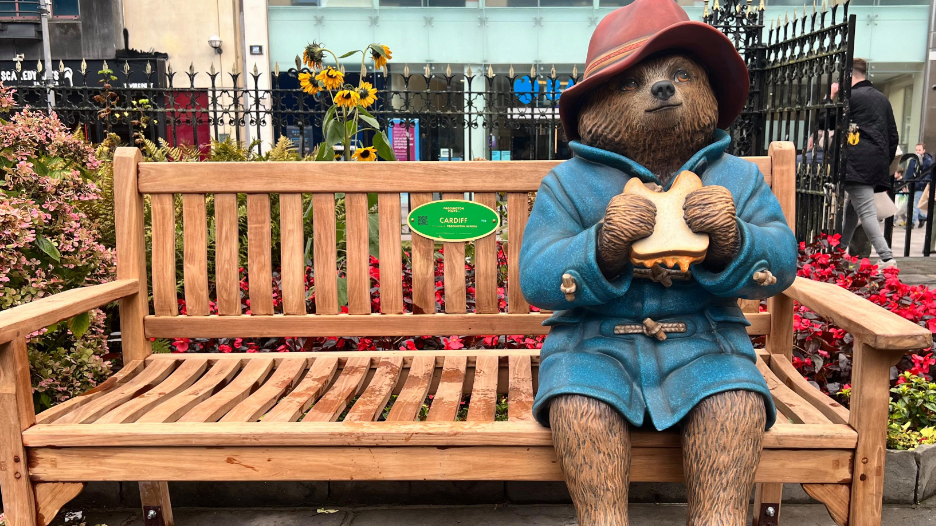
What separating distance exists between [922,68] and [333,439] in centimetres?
1671

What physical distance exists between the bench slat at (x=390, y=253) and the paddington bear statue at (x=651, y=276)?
793 mm

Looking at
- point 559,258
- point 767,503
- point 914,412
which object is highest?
point 559,258

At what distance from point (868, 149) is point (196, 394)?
5.86 metres

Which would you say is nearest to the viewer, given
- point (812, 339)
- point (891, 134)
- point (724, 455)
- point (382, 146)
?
point (724, 455)

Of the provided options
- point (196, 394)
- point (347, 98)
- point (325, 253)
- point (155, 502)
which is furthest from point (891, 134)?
point (155, 502)

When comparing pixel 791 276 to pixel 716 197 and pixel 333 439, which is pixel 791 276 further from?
pixel 333 439

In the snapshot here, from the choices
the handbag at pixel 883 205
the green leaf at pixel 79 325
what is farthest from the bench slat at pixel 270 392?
the handbag at pixel 883 205

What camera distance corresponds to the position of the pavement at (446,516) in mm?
2549

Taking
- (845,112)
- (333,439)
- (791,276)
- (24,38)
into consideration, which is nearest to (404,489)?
(333,439)

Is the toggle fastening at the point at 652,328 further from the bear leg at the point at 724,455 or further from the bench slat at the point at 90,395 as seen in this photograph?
the bench slat at the point at 90,395

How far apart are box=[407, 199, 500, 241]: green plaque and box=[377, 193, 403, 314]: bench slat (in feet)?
0.26

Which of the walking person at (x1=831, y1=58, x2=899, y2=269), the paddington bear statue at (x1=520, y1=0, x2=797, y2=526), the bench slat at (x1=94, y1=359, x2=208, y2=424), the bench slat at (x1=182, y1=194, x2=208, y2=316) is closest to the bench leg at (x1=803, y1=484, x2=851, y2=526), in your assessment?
the paddington bear statue at (x1=520, y1=0, x2=797, y2=526)

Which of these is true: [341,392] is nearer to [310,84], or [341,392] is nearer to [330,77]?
[330,77]

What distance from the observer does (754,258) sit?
168cm
